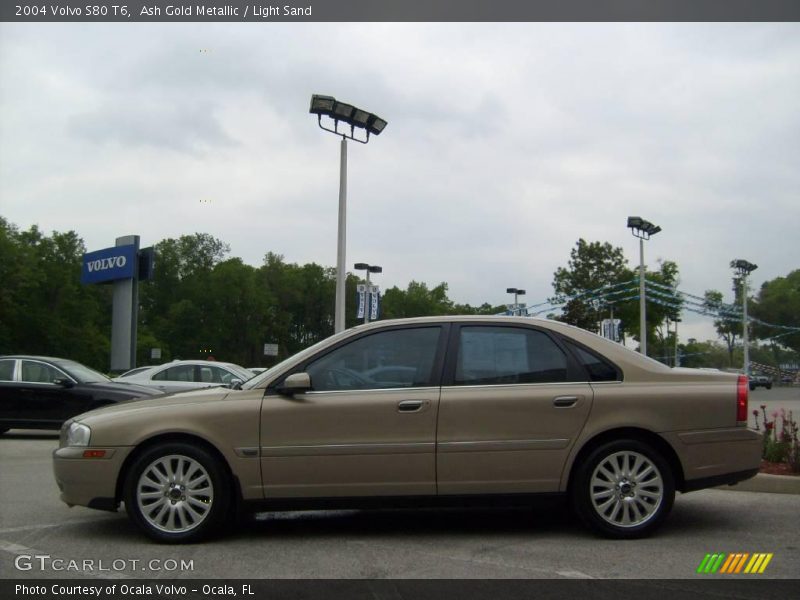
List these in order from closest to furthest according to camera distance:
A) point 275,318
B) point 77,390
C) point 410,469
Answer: point 410,469
point 77,390
point 275,318

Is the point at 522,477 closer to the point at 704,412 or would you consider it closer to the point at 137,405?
the point at 704,412

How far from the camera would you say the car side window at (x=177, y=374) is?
17.2 m

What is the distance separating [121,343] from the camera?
33.9 meters

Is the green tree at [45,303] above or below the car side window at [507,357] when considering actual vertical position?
above

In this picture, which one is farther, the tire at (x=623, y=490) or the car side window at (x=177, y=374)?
the car side window at (x=177, y=374)

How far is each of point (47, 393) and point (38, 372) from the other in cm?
50

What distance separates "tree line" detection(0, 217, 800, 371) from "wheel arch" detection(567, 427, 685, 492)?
50.6m

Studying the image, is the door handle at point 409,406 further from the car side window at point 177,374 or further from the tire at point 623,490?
the car side window at point 177,374

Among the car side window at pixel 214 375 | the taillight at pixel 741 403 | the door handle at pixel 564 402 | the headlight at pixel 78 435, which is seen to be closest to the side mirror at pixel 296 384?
the headlight at pixel 78 435

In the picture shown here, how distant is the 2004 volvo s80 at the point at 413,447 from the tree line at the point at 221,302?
50638 millimetres

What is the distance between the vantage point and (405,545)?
19.1 ft
